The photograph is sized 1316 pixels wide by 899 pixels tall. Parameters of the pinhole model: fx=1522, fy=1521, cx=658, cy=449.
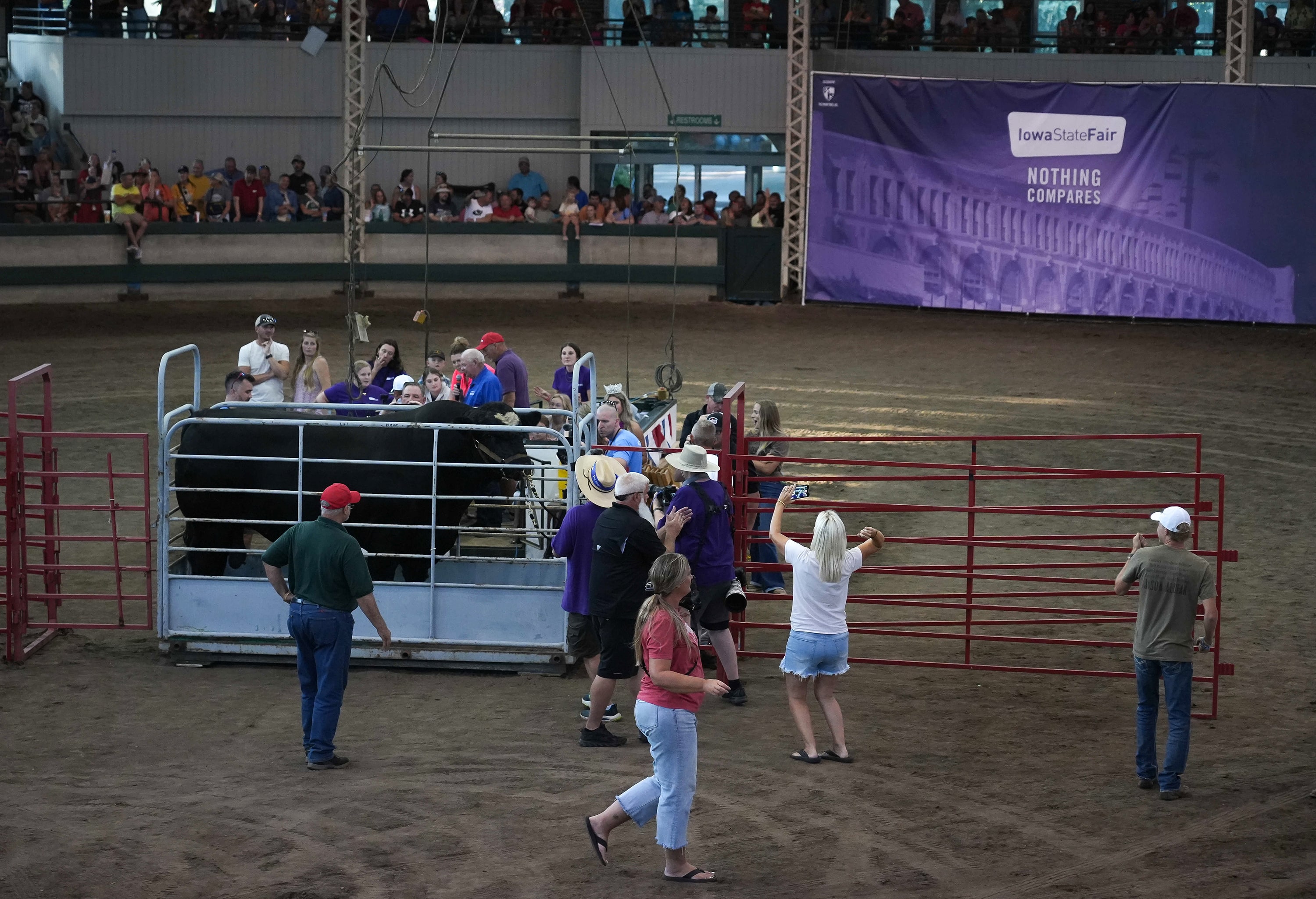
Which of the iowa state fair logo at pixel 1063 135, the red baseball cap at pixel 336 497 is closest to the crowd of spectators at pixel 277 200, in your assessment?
the iowa state fair logo at pixel 1063 135

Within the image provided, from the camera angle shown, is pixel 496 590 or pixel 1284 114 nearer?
pixel 496 590

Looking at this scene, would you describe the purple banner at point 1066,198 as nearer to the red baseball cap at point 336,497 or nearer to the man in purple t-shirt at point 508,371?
the man in purple t-shirt at point 508,371

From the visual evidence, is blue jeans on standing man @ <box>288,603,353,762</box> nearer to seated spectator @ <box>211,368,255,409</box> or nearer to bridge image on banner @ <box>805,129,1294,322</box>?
seated spectator @ <box>211,368,255,409</box>

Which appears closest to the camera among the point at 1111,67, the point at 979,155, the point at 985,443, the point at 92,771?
the point at 92,771

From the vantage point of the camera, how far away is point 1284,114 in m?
24.8

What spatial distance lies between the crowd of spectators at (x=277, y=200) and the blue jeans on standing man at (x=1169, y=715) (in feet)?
63.1

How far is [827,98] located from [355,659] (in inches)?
759

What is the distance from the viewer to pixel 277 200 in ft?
91.8

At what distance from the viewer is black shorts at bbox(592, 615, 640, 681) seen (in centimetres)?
852

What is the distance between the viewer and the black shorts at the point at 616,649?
852cm

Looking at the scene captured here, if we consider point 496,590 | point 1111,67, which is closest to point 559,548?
point 496,590

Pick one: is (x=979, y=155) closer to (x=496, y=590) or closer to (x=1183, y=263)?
(x=1183, y=263)

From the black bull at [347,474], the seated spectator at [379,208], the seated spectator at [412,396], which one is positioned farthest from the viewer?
the seated spectator at [379,208]

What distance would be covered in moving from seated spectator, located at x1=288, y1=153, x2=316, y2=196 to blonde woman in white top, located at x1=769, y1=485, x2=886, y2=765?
21.6 m
